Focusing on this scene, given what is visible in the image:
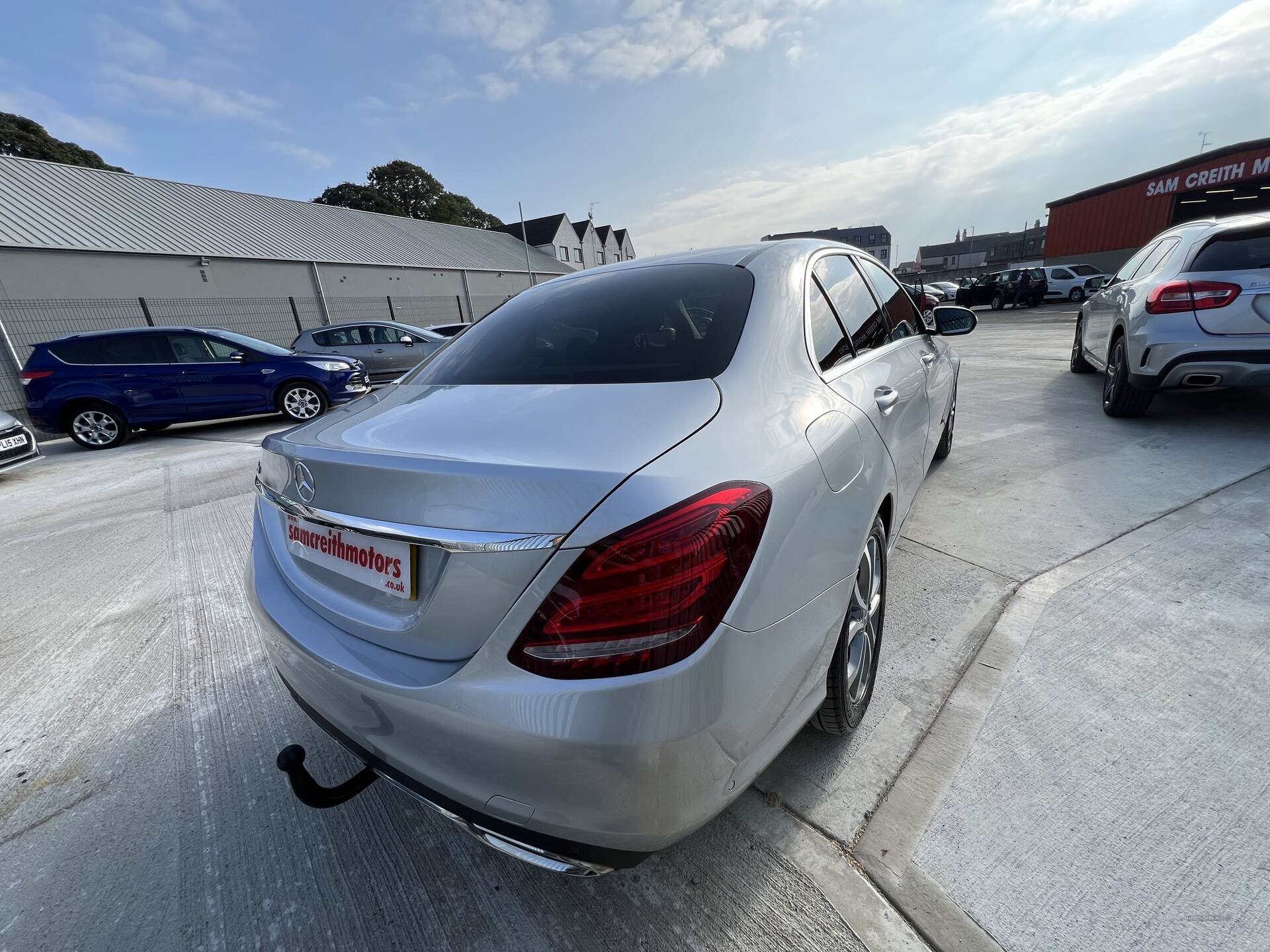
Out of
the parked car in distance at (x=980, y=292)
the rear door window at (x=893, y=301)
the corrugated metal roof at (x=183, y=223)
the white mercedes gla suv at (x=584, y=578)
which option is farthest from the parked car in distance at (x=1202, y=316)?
the corrugated metal roof at (x=183, y=223)

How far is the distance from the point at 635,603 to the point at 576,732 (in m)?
0.24

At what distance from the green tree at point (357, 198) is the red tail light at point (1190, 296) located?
50531 millimetres

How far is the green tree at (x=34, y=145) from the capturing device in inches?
1303

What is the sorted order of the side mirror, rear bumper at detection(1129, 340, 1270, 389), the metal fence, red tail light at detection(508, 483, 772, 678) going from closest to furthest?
red tail light at detection(508, 483, 772, 678) → the side mirror → rear bumper at detection(1129, 340, 1270, 389) → the metal fence

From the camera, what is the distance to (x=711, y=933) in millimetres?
1259

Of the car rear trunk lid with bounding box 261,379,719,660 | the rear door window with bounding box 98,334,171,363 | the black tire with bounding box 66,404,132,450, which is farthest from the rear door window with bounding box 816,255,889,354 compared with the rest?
the black tire with bounding box 66,404,132,450

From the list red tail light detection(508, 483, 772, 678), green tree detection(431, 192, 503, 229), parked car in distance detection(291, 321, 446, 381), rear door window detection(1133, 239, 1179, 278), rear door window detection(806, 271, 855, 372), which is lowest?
red tail light detection(508, 483, 772, 678)

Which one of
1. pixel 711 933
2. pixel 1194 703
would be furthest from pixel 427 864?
pixel 1194 703

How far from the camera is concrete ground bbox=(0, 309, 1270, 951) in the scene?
1319 mm

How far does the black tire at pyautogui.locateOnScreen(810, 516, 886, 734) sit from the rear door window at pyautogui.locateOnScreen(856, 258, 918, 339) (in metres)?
1.22

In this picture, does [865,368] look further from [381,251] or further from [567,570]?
[381,251]

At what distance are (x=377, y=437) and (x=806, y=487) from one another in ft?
3.25

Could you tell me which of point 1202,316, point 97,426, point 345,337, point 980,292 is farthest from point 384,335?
point 980,292

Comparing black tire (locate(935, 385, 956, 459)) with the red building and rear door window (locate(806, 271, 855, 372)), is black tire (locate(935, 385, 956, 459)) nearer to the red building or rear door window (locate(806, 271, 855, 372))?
rear door window (locate(806, 271, 855, 372))
